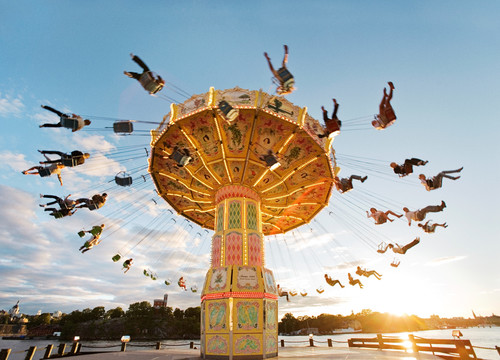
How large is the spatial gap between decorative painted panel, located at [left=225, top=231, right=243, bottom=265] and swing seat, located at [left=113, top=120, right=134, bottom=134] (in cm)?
754

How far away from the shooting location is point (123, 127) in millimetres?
11594

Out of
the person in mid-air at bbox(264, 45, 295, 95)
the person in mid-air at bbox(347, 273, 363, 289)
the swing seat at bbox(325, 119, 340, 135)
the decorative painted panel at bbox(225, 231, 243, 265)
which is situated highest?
the person in mid-air at bbox(264, 45, 295, 95)

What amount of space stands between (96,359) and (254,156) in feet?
42.4

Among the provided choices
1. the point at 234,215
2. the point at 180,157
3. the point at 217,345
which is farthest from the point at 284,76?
the point at 217,345

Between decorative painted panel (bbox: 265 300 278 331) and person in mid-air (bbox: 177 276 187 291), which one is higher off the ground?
person in mid-air (bbox: 177 276 187 291)

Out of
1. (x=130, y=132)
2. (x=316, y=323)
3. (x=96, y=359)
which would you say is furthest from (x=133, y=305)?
(x=130, y=132)

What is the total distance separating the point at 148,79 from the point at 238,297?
34.7ft

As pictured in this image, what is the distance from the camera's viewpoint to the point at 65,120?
33.2ft

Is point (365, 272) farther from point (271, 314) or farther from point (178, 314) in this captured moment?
point (178, 314)

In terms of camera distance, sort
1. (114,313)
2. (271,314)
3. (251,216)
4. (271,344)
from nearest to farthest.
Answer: (271,344) → (271,314) → (251,216) → (114,313)

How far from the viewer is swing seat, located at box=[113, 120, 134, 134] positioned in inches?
454

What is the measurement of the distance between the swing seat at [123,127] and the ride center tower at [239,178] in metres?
2.03

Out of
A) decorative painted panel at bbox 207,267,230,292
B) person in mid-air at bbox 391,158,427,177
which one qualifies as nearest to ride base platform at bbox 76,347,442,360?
decorative painted panel at bbox 207,267,230,292

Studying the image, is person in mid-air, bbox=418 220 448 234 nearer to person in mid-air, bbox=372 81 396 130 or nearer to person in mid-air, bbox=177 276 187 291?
person in mid-air, bbox=372 81 396 130
